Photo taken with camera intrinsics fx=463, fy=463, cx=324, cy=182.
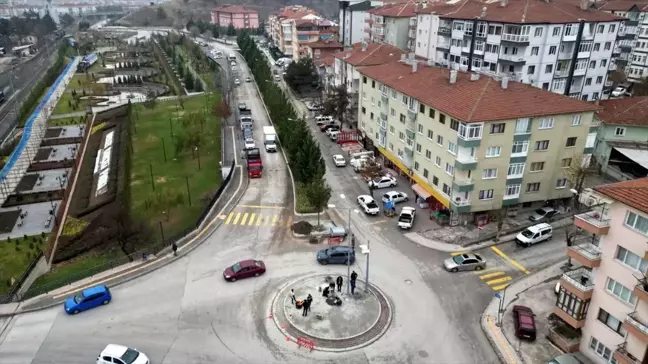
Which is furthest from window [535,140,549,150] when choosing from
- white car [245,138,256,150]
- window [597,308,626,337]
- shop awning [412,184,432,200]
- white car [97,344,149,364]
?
white car [245,138,256,150]

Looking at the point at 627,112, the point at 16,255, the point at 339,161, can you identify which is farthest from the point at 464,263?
the point at 16,255

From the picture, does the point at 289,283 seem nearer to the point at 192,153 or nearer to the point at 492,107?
the point at 492,107

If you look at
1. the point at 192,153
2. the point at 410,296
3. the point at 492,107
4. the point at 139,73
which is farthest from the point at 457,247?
the point at 139,73

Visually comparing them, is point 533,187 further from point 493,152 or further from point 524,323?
point 524,323

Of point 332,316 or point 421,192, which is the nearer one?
point 332,316

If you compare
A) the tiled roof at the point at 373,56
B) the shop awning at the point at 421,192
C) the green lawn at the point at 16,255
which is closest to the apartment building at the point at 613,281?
the shop awning at the point at 421,192

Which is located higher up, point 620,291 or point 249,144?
point 620,291

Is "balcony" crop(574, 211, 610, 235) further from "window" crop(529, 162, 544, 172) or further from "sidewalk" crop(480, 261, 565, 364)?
"window" crop(529, 162, 544, 172)
